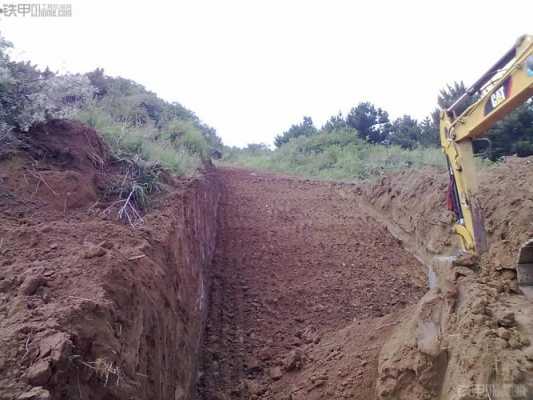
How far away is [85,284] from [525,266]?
3212mm

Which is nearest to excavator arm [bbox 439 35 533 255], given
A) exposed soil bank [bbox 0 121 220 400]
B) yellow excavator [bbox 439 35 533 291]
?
yellow excavator [bbox 439 35 533 291]

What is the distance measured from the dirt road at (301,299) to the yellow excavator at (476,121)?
4.45 feet

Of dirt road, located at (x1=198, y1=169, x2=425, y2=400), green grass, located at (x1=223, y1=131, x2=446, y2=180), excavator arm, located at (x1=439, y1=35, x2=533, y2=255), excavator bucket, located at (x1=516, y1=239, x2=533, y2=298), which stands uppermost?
green grass, located at (x1=223, y1=131, x2=446, y2=180)

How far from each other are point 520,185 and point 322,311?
12.5 feet

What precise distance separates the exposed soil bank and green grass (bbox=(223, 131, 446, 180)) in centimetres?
992

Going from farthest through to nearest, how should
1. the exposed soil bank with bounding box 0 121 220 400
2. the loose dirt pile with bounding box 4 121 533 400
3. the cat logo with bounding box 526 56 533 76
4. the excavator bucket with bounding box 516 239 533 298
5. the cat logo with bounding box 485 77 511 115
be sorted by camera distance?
the cat logo with bounding box 485 77 511 115 → the cat logo with bounding box 526 56 533 76 → the excavator bucket with bounding box 516 239 533 298 → the loose dirt pile with bounding box 4 121 533 400 → the exposed soil bank with bounding box 0 121 220 400

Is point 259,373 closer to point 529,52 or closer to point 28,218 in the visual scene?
point 28,218

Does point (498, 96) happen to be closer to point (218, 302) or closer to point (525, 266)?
point (525, 266)

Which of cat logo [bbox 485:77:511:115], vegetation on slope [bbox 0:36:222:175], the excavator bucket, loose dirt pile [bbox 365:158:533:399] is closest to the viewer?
loose dirt pile [bbox 365:158:533:399]

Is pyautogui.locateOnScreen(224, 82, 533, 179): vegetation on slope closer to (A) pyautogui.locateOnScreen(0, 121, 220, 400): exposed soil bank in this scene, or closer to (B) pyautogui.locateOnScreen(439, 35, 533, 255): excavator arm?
(B) pyautogui.locateOnScreen(439, 35, 533, 255): excavator arm

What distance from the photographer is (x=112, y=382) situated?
7.59 feet

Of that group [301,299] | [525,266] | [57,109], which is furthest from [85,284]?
[301,299]

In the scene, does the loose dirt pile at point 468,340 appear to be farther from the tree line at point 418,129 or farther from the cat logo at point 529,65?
the tree line at point 418,129

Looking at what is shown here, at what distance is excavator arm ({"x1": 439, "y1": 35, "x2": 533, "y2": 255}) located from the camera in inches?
173
